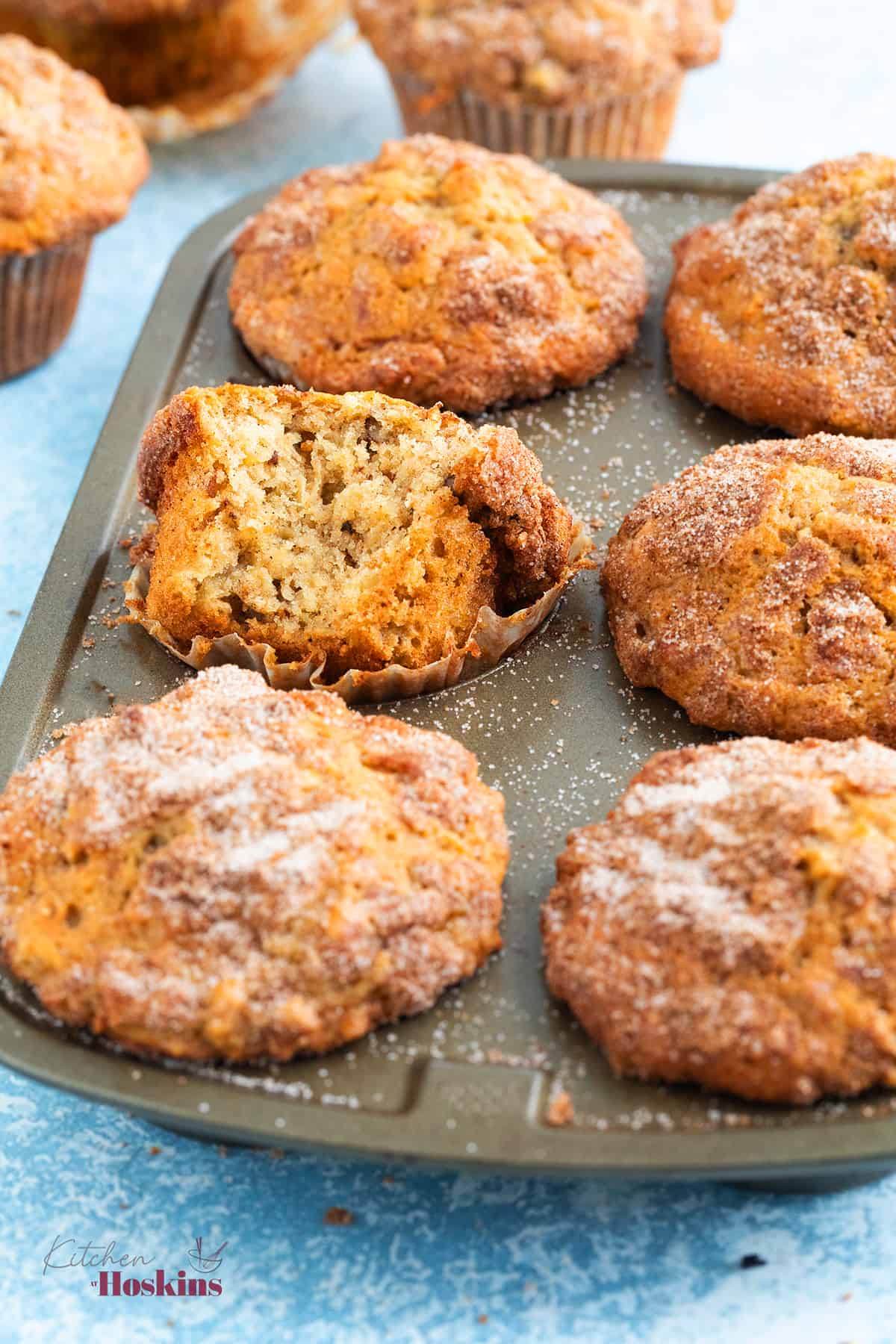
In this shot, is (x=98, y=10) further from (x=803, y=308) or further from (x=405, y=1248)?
(x=405, y=1248)

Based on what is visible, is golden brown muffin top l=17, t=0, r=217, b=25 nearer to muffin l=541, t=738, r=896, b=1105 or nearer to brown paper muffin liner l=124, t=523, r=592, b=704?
brown paper muffin liner l=124, t=523, r=592, b=704

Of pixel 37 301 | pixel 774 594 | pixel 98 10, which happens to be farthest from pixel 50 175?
pixel 774 594

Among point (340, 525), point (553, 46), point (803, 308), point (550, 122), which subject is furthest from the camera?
point (550, 122)

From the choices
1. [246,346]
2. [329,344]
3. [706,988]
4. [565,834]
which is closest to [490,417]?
[329,344]

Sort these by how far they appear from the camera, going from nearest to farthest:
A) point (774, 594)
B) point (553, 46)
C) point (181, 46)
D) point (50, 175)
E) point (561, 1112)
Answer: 1. point (561, 1112)
2. point (774, 594)
3. point (50, 175)
4. point (553, 46)
5. point (181, 46)

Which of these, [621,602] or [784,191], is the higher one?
[784,191]

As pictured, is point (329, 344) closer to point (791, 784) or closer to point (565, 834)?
point (565, 834)
